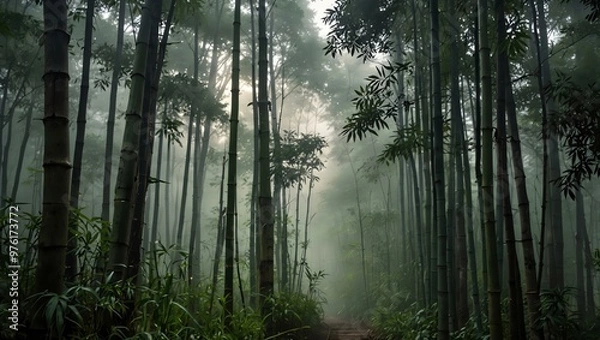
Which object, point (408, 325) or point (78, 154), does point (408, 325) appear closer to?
point (408, 325)

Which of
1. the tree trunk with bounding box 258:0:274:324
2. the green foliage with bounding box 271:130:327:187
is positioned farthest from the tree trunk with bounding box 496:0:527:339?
the green foliage with bounding box 271:130:327:187

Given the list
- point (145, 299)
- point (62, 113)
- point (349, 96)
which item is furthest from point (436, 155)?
point (349, 96)

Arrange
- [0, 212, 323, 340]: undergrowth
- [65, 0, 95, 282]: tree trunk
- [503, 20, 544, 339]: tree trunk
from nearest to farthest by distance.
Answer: [0, 212, 323, 340]: undergrowth < [65, 0, 95, 282]: tree trunk < [503, 20, 544, 339]: tree trunk

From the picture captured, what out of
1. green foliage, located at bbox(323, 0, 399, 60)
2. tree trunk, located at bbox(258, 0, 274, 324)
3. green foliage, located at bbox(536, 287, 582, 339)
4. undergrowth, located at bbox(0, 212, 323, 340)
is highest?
green foliage, located at bbox(323, 0, 399, 60)

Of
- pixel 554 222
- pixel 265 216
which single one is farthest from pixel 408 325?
pixel 265 216

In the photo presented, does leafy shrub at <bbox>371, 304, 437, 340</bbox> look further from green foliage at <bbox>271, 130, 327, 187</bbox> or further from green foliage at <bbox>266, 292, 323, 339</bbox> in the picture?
green foliage at <bbox>271, 130, 327, 187</bbox>

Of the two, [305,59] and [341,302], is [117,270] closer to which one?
[305,59]

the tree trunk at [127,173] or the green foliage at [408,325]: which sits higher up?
the tree trunk at [127,173]

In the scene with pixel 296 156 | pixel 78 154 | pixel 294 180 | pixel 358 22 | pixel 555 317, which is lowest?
pixel 555 317

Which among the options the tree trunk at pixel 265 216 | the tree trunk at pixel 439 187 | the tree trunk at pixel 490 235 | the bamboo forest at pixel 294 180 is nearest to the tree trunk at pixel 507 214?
the bamboo forest at pixel 294 180

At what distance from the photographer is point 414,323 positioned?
4395mm

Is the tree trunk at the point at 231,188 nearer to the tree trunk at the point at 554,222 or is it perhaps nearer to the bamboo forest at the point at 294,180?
the bamboo forest at the point at 294,180

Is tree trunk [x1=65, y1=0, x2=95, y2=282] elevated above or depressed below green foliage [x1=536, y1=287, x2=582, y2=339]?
above

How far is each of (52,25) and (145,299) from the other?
48.0 inches
